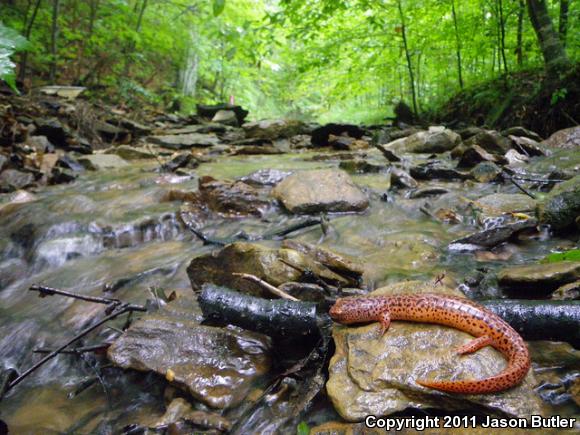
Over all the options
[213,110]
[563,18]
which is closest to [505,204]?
[563,18]

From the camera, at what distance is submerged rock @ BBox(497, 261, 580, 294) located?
2570 mm

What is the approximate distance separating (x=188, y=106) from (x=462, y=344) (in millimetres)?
20346

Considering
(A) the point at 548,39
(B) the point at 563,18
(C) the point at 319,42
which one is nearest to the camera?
(A) the point at 548,39

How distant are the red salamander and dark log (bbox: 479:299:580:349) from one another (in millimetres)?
182

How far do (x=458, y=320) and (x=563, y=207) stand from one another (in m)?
2.64

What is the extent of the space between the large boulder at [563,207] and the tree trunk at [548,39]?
6.34m

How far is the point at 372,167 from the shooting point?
7930mm

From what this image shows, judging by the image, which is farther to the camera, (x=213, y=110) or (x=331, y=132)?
(x=213, y=110)

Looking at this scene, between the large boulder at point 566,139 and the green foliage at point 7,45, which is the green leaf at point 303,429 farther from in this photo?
the large boulder at point 566,139

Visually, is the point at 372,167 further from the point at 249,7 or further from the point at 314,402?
the point at 249,7

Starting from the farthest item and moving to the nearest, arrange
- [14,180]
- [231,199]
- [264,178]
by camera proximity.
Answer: [264,178]
[14,180]
[231,199]

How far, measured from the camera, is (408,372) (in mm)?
1884

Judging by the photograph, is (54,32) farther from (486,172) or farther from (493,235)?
(493,235)

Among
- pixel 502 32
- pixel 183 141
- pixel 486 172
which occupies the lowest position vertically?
pixel 486 172
